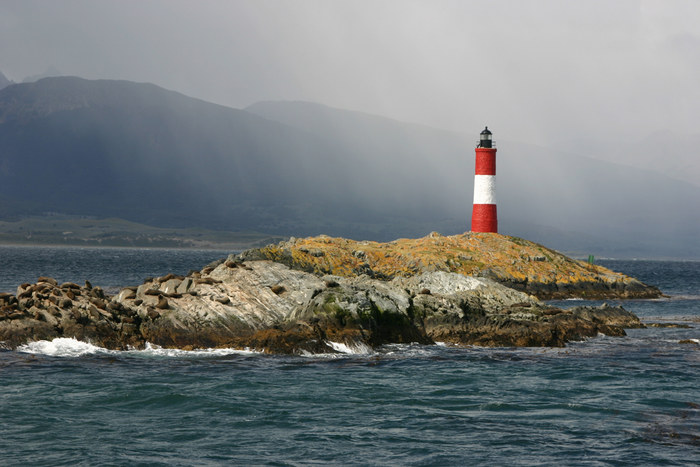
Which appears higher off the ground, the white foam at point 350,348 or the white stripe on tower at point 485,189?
the white stripe on tower at point 485,189

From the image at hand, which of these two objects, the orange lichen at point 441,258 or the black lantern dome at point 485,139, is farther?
the black lantern dome at point 485,139

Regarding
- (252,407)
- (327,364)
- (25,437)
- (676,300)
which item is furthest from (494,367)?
(676,300)

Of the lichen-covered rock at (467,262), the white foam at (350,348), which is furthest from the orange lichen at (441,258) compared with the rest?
the white foam at (350,348)

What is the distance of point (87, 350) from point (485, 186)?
181 feet

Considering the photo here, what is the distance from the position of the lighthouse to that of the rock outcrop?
41096 millimetres

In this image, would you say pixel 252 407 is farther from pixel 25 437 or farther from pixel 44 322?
pixel 44 322

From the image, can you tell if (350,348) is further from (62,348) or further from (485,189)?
(485,189)

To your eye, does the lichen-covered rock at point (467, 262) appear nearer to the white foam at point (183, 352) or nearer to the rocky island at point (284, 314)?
the rocky island at point (284, 314)

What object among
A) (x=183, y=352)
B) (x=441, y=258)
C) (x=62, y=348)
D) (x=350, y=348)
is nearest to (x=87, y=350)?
(x=62, y=348)

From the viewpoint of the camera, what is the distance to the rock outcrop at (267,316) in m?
30.9

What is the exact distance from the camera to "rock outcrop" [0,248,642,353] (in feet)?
101

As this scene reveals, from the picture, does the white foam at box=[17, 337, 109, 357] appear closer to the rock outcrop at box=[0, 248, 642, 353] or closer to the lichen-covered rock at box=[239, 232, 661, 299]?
the rock outcrop at box=[0, 248, 642, 353]

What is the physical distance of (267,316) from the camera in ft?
109

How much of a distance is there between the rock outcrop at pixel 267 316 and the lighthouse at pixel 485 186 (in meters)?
41.1
